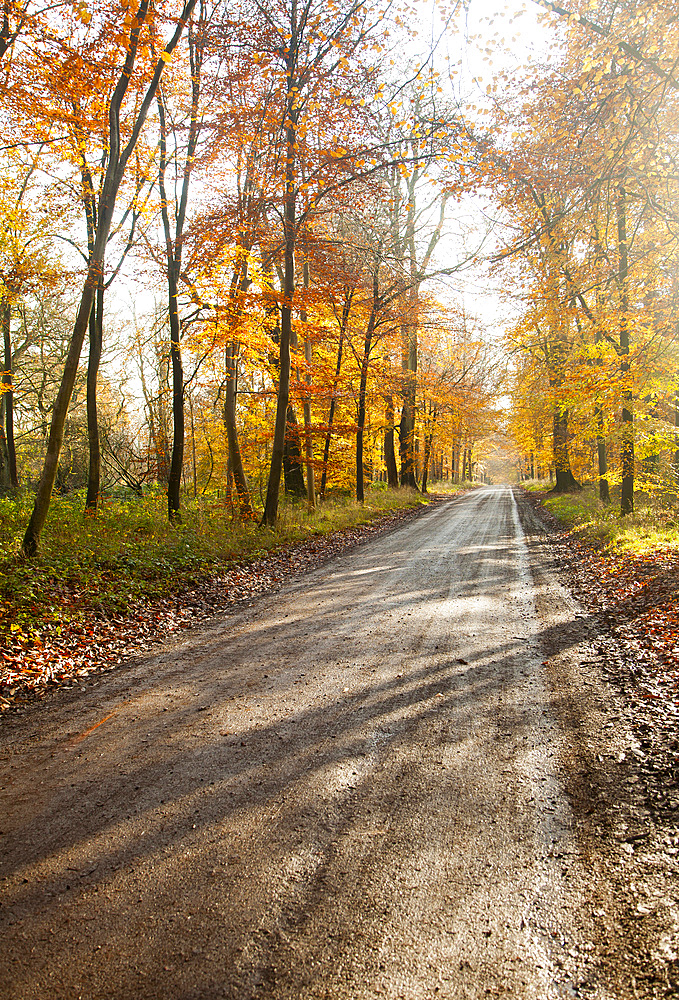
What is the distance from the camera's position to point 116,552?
8406 mm

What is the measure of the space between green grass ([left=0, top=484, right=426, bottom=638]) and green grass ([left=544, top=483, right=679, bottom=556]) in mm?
6863

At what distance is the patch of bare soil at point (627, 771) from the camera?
215 centimetres

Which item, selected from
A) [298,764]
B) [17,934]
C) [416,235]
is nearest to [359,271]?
[416,235]

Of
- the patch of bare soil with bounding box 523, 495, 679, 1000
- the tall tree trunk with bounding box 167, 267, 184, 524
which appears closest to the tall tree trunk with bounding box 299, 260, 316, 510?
the tall tree trunk with bounding box 167, 267, 184, 524

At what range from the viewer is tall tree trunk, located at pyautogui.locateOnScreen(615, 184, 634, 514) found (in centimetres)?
1102

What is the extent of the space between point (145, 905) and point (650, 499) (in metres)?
16.6

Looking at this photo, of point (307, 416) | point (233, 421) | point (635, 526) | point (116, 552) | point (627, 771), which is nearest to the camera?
point (627, 771)

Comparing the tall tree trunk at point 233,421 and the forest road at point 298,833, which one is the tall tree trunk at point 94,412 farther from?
the forest road at point 298,833

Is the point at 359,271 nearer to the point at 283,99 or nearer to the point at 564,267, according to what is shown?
the point at 283,99

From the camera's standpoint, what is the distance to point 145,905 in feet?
7.73

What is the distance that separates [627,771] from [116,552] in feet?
24.4

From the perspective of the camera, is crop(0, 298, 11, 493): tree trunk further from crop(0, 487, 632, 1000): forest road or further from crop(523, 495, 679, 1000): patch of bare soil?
crop(523, 495, 679, 1000): patch of bare soil

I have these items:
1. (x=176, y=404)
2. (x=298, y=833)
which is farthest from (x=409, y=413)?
(x=298, y=833)

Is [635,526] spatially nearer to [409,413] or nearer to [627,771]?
[627,771]
